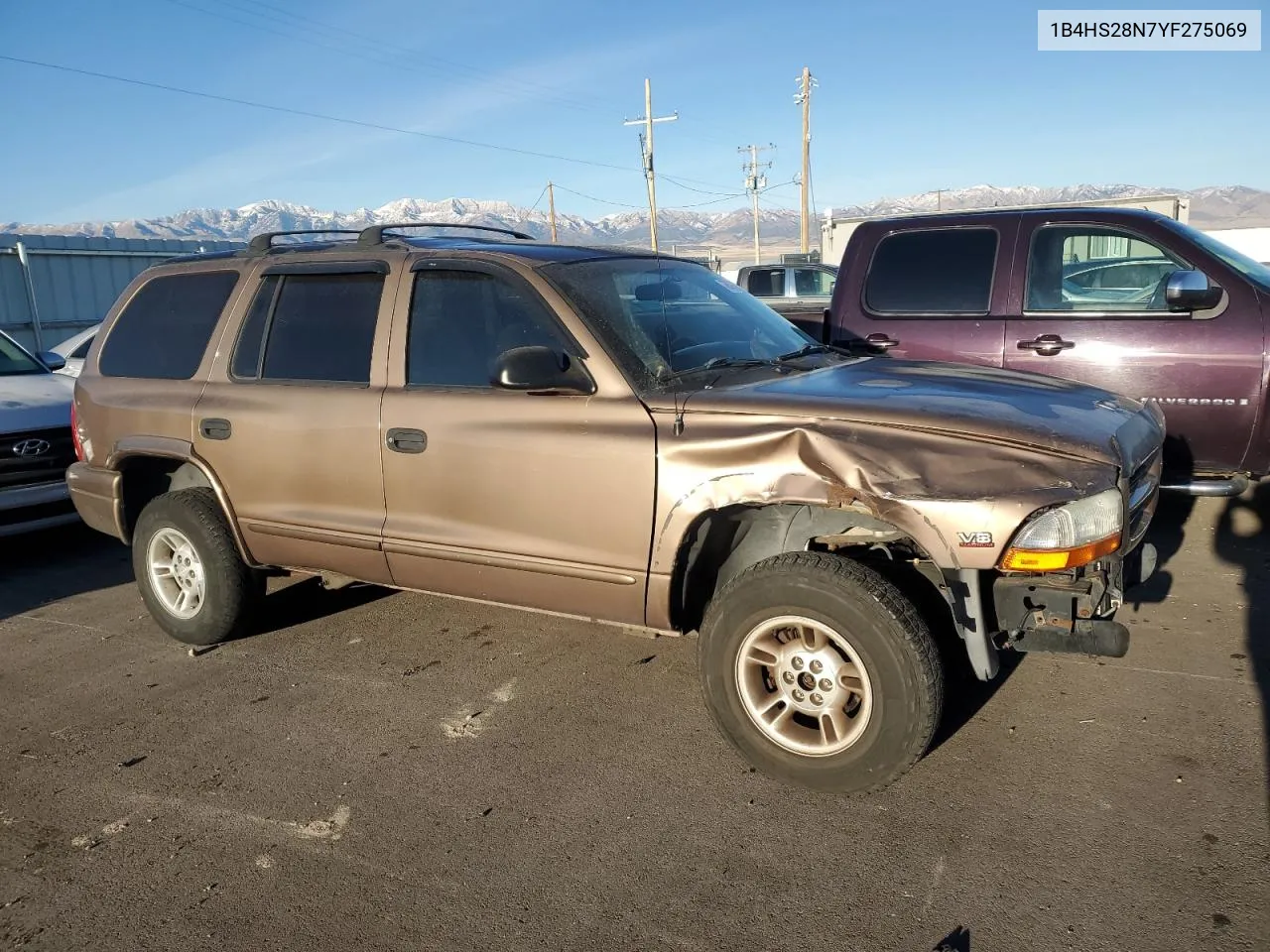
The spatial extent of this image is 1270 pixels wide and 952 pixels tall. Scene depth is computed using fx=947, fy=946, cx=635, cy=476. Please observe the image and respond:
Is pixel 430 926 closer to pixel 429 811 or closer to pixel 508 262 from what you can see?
pixel 429 811

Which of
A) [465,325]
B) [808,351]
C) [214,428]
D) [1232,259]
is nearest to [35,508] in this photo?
[214,428]

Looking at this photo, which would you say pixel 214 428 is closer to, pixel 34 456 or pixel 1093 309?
pixel 34 456

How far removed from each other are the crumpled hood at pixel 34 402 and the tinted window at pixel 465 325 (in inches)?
138

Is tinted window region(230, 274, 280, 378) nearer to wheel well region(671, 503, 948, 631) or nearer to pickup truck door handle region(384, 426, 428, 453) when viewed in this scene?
pickup truck door handle region(384, 426, 428, 453)

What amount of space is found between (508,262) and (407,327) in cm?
56

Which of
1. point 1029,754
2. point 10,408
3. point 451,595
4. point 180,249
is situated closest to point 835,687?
point 1029,754

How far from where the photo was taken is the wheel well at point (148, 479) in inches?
191

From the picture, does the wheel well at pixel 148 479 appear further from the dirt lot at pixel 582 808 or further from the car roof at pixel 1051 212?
the car roof at pixel 1051 212

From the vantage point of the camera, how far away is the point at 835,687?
126 inches

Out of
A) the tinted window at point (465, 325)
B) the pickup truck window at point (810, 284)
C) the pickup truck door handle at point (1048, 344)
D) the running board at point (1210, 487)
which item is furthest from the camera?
the pickup truck window at point (810, 284)

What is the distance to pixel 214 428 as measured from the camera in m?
4.51

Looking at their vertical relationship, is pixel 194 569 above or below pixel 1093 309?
below

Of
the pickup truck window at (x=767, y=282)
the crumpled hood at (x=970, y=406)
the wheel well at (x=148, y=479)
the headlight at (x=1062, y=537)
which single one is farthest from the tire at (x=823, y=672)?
the pickup truck window at (x=767, y=282)

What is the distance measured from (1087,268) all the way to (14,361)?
7983 mm
